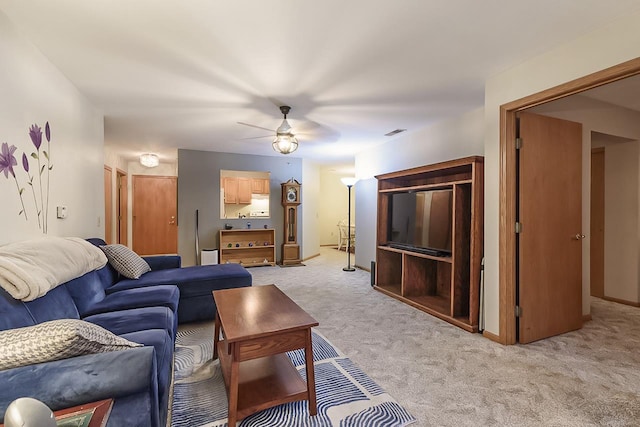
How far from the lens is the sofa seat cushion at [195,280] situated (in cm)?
298

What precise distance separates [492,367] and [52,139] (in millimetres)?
3821

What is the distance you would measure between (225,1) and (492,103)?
2318mm

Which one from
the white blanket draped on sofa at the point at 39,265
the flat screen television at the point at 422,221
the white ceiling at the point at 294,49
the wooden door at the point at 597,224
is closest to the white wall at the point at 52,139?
the white ceiling at the point at 294,49

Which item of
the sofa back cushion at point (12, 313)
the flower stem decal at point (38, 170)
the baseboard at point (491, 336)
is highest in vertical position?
the flower stem decal at point (38, 170)

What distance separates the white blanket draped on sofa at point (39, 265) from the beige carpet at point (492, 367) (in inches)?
78.6

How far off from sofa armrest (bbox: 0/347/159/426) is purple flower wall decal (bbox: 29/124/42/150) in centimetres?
184

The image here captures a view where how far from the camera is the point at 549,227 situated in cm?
277

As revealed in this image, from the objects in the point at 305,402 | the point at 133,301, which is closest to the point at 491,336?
the point at 305,402

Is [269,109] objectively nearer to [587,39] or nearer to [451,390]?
[587,39]

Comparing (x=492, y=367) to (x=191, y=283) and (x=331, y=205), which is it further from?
(x=331, y=205)

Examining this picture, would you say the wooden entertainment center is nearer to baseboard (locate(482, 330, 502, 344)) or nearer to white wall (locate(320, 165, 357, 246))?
baseboard (locate(482, 330, 502, 344))

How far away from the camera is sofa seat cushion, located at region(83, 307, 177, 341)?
1.88 meters

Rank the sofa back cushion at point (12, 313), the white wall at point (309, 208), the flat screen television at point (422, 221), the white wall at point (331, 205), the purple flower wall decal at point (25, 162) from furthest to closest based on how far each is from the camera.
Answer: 1. the white wall at point (331, 205)
2. the white wall at point (309, 208)
3. the flat screen television at point (422, 221)
4. the purple flower wall decal at point (25, 162)
5. the sofa back cushion at point (12, 313)

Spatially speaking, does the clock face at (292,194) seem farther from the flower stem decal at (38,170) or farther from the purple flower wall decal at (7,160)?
the purple flower wall decal at (7,160)
